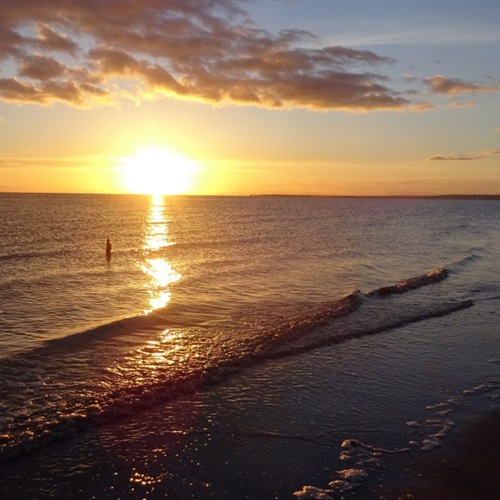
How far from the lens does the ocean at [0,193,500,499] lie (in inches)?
353

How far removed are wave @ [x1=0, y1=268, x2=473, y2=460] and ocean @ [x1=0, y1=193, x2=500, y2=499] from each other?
0.05 meters

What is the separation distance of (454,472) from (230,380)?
20.2 ft

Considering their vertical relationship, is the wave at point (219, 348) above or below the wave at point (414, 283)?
below

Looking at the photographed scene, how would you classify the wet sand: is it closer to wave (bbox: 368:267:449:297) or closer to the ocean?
the ocean

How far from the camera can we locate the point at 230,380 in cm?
1355

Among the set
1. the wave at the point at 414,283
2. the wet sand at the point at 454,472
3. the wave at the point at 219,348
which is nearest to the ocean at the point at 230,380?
the wave at the point at 219,348

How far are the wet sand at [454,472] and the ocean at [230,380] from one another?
360 millimetres

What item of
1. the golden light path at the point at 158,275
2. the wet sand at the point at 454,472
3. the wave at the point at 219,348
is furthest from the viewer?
the golden light path at the point at 158,275

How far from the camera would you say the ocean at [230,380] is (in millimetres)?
8969

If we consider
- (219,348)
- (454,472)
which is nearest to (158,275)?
(219,348)

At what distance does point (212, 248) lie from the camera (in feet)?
157

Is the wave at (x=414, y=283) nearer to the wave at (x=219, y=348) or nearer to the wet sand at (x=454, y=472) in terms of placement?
the wave at (x=219, y=348)

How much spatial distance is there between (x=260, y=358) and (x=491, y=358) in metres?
6.82

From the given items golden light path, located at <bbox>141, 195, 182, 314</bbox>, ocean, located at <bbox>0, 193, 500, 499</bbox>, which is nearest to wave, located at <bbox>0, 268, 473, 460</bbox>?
ocean, located at <bbox>0, 193, 500, 499</bbox>
